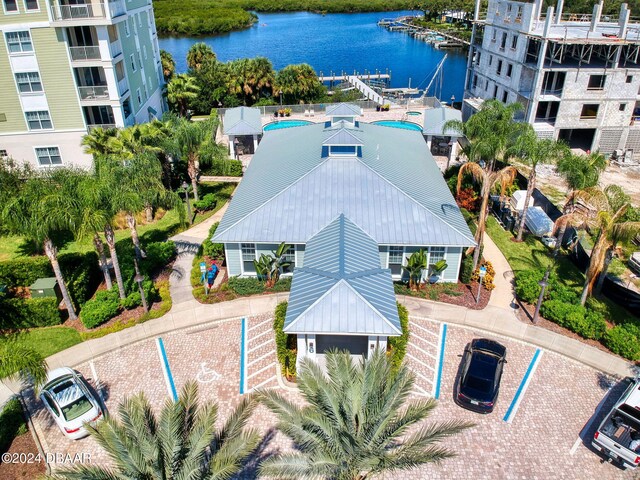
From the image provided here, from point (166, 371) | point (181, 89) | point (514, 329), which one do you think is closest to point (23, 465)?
point (166, 371)

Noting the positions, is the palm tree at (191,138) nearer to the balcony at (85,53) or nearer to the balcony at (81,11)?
the balcony at (85,53)

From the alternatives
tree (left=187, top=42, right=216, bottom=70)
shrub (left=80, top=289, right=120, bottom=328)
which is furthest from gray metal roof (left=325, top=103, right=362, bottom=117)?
tree (left=187, top=42, right=216, bottom=70)

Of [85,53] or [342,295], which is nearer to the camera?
[342,295]

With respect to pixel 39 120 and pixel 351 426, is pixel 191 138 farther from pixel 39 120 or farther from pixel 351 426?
pixel 351 426

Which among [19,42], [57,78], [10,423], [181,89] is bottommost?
[10,423]

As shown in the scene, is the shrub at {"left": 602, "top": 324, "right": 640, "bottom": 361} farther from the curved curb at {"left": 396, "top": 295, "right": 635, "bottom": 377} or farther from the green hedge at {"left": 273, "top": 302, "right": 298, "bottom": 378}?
the green hedge at {"left": 273, "top": 302, "right": 298, "bottom": 378}

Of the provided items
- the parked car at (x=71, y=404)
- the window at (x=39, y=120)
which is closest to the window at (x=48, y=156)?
the window at (x=39, y=120)
